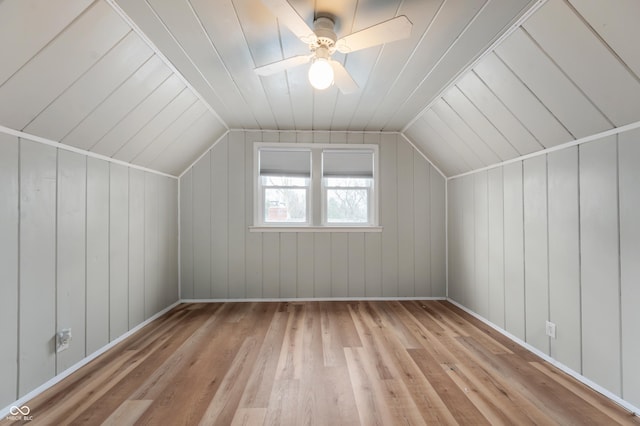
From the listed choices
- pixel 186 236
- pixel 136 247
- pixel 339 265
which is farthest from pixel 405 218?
pixel 136 247

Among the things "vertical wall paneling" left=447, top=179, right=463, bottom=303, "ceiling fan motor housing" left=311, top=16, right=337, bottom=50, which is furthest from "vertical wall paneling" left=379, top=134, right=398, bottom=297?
"ceiling fan motor housing" left=311, top=16, right=337, bottom=50

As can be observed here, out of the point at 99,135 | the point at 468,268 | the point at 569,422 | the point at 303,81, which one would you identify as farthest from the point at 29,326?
the point at 468,268

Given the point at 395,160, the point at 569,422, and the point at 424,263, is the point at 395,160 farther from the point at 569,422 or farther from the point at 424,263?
the point at 569,422

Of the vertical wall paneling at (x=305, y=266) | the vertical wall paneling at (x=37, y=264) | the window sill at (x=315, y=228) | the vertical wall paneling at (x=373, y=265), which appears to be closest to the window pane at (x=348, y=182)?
the window sill at (x=315, y=228)

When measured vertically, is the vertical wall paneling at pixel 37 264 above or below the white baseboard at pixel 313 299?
above

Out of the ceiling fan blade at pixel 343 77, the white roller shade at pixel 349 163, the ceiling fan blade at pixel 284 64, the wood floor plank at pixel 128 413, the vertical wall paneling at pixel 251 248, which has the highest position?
the ceiling fan blade at pixel 284 64

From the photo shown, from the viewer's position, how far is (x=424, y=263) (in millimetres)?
4090

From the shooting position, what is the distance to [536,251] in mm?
2523

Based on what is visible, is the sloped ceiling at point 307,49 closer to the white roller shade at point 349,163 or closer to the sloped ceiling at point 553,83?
the sloped ceiling at point 553,83

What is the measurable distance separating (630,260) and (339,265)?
2.82 metres

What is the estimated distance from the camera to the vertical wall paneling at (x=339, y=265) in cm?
403

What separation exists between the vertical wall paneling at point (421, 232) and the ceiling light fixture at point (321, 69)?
2665 millimetres

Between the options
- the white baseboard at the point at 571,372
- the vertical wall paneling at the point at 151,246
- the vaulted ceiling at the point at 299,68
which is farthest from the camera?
the vertical wall paneling at the point at 151,246

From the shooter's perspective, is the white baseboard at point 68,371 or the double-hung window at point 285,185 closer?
the white baseboard at point 68,371
